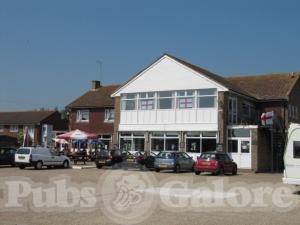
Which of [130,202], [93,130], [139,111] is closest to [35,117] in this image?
[93,130]

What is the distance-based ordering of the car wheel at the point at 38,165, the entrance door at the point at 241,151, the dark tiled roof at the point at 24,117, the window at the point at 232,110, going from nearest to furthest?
the car wheel at the point at 38,165 → the entrance door at the point at 241,151 → the window at the point at 232,110 → the dark tiled roof at the point at 24,117

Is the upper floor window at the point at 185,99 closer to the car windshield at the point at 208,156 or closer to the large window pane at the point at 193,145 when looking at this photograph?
the large window pane at the point at 193,145

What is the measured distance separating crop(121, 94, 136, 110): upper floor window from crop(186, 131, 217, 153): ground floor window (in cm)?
589

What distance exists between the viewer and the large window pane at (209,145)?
112 ft

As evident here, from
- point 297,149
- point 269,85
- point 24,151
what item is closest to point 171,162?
point 24,151

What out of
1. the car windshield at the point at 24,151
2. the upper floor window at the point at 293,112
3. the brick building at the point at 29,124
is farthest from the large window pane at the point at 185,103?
the brick building at the point at 29,124

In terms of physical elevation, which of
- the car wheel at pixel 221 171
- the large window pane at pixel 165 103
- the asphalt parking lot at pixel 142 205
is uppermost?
the large window pane at pixel 165 103

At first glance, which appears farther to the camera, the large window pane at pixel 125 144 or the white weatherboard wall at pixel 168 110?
the large window pane at pixel 125 144

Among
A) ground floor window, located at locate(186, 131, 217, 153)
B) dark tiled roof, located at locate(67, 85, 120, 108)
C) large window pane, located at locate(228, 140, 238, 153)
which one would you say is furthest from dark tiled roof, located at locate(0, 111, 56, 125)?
large window pane, located at locate(228, 140, 238, 153)

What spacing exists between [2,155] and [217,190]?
20.3 metres

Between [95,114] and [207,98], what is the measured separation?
14.1m

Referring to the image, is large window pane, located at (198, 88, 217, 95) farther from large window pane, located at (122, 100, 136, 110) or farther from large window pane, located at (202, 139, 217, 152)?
large window pane, located at (122, 100, 136, 110)

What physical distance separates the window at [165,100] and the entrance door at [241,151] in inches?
220

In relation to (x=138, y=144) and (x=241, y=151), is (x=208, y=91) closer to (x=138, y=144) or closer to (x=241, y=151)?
(x=241, y=151)
